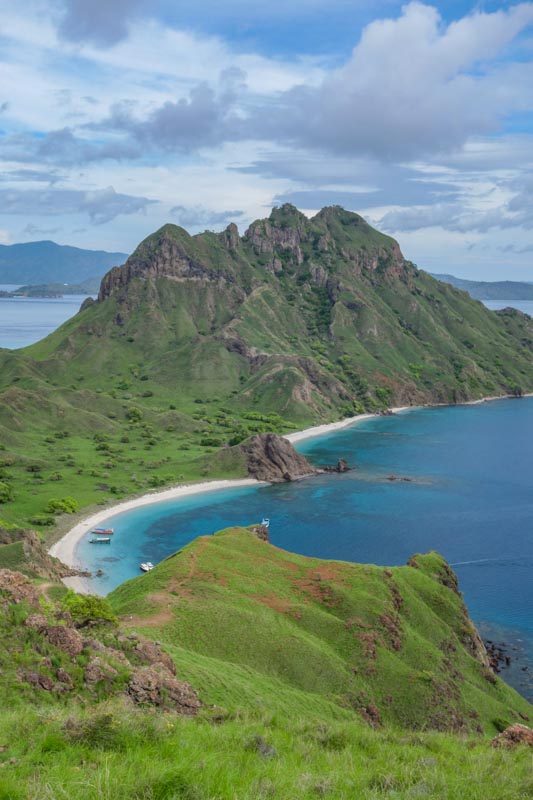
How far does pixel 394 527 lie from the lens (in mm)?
144125

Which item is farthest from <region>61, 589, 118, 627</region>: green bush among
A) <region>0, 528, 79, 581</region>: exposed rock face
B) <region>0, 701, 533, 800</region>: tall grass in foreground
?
<region>0, 528, 79, 581</region>: exposed rock face

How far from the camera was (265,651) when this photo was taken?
61.2 metres

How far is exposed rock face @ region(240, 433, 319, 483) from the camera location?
7402 inches

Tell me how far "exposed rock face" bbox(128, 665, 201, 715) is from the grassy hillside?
39 cm

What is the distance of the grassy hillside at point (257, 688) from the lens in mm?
19203

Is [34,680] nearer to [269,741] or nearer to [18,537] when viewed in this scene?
[269,741]

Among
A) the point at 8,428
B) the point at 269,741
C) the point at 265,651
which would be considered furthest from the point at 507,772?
the point at 8,428

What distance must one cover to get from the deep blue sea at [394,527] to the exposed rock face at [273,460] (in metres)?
6.58

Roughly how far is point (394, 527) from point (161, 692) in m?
113

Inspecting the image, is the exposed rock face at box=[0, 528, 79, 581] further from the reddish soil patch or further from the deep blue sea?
the reddish soil patch

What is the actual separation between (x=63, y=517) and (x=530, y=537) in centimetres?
10730

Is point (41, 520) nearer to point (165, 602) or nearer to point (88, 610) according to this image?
point (165, 602)

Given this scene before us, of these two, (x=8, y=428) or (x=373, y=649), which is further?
(x=8, y=428)

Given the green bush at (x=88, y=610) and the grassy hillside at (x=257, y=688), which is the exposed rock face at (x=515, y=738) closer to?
the grassy hillside at (x=257, y=688)
